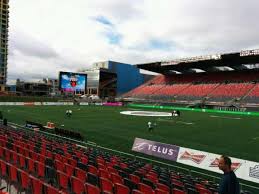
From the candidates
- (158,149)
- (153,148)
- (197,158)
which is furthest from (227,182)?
(153,148)

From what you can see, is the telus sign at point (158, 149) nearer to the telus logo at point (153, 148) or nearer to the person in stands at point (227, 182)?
the telus logo at point (153, 148)

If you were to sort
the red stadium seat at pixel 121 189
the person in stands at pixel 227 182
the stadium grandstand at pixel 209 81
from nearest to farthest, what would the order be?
the person in stands at pixel 227 182
the red stadium seat at pixel 121 189
the stadium grandstand at pixel 209 81

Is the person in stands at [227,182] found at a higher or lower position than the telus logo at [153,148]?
higher

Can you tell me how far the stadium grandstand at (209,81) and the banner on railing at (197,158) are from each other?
5146cm

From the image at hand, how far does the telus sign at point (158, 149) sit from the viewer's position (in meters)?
17.4

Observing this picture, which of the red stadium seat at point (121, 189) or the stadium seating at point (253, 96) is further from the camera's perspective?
the stadium seating at point (253, 96)

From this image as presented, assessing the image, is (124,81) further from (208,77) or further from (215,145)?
(215,145)

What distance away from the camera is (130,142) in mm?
25266

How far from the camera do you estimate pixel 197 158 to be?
16.1 meters

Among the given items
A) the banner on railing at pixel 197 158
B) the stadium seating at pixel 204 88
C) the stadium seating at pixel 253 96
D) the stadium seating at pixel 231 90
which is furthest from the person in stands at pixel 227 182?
the stadium seating at pixel 231 90

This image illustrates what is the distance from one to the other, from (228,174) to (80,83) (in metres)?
64.2

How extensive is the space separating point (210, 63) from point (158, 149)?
69.2 metres

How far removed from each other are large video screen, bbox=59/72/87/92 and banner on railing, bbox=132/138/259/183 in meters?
49.3

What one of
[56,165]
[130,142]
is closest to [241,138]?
[130,142]
